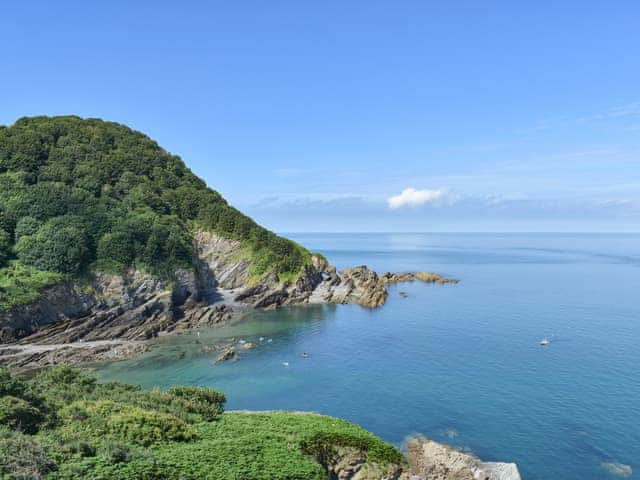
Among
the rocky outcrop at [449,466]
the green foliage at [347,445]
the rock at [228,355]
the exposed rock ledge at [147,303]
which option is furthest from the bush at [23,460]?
the exposed rock ledge at [147,303]

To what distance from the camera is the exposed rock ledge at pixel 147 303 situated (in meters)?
53.1

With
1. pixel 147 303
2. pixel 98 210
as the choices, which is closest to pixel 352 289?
pixel 147 303

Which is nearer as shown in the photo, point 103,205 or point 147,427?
point 147,427

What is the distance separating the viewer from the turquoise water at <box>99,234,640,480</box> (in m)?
32.6

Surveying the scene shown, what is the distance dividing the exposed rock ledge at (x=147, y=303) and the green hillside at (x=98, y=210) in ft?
8.01

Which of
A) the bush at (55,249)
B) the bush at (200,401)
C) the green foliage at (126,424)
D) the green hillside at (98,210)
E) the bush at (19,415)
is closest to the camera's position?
the bush at (19,415)

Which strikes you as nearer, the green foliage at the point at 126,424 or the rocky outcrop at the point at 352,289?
the green foliage at the point at 126,424

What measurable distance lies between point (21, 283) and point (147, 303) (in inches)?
662

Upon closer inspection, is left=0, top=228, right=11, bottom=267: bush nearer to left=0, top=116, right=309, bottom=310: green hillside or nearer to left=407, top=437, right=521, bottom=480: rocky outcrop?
left=0, top=116, right=309, bottom=310: green hillside

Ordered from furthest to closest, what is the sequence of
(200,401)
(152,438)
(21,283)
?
1. (21,283)
2. (200,401)
3. (152,438)

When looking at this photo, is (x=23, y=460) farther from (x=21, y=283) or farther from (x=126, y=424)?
(x=21, y=283)

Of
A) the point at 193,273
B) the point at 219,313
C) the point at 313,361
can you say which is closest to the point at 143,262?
the point at 193,273

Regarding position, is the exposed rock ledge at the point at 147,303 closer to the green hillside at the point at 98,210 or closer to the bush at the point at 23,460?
the green hillside at the point at 98,210

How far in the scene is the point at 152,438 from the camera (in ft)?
65.8
